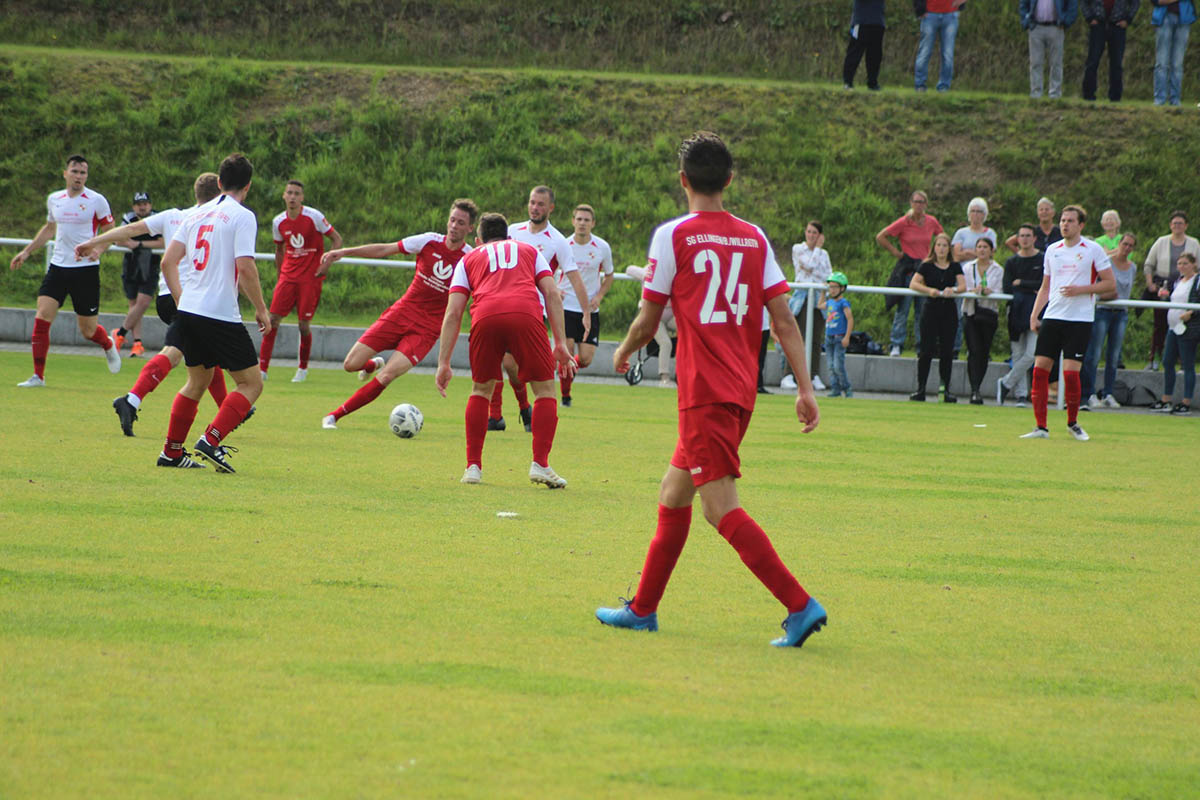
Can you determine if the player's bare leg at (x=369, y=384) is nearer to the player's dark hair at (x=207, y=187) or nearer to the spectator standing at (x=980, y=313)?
the player's dark hair at (x=207, y=187)

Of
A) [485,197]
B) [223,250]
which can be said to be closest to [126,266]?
[485,197]

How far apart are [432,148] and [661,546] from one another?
22.4 meters

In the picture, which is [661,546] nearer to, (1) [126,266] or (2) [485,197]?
(1) [126,266]

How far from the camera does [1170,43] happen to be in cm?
2667

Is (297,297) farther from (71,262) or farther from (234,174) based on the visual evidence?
(234,174)

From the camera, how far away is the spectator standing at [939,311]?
19438mm

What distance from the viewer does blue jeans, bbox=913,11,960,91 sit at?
86.2 feet

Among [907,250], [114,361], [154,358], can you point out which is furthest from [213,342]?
[907,250]

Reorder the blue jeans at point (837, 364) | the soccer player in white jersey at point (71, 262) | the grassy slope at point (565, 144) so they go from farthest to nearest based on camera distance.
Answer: the grassy slope at point (565, 144)
the blue jeans at point (837, 364)
the soccer player in white jersey at point (71, 262)

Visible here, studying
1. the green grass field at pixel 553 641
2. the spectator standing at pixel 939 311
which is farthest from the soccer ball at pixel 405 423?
the spectator standing at pixel 939 311

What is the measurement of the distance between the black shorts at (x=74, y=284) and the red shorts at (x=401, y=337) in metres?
4.48

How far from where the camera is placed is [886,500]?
383 inches

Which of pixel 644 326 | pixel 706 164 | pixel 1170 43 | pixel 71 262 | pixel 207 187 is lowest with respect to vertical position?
pixel 71 262

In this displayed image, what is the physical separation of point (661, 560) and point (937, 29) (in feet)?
78.9
